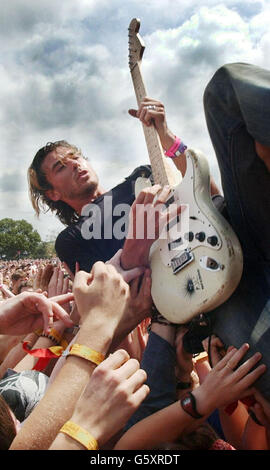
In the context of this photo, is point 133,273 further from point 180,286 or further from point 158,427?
point 158,427

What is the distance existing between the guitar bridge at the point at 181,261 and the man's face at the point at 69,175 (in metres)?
1.85

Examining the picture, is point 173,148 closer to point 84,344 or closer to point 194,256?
point 194,256

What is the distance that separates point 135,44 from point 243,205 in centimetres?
279

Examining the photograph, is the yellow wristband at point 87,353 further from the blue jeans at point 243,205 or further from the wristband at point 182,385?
the wristband at point 182,385

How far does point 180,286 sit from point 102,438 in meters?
0.80

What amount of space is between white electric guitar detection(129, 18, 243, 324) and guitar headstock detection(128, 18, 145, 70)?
2.12 meters

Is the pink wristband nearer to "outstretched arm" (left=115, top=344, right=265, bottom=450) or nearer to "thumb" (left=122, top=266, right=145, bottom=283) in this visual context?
"thumb" (left=122, top=266, right=145, bottom=283)

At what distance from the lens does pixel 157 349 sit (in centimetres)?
189

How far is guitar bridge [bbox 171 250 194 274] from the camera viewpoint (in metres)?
1.66

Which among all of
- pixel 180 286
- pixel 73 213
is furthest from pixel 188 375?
pixel 73 213

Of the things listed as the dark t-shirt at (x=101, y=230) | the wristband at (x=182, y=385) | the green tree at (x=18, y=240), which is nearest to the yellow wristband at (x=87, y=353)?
the wristband at (x=182, y=385)

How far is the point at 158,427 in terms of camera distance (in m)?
1.58

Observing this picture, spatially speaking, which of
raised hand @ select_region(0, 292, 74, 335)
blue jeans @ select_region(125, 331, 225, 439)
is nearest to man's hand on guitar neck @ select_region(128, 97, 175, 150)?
blue jeans @ select_region(125, 331, 225, 439)

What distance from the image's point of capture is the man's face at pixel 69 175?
337 cm
